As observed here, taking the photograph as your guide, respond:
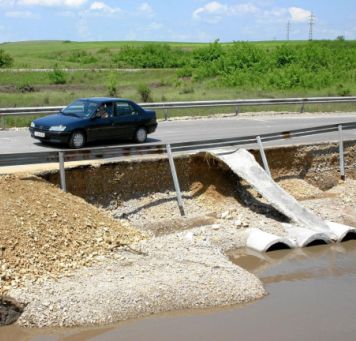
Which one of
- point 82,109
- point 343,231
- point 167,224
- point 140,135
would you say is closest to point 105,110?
point 82,109

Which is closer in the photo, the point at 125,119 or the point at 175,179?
the point at 175,179

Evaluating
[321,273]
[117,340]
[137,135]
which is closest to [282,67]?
[137,135]

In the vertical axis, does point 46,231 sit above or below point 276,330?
above

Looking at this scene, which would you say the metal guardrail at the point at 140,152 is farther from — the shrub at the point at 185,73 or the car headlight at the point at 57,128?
the shrub at the point at 185,73

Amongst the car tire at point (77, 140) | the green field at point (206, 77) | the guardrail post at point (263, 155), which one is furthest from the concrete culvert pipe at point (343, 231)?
the green field at point (206, 77)

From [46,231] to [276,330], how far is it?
4.87m

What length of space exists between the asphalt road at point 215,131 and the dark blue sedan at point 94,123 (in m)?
0.47

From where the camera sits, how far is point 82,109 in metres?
20.0

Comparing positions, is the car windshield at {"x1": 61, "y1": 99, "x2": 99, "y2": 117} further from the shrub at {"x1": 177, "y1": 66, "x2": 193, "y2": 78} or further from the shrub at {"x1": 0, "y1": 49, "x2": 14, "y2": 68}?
the shrub at {"x1": 0, "y1": 49, "x2": 14, "y2": 68}

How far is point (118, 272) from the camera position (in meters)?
11.9

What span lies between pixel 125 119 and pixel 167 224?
19.0 feet

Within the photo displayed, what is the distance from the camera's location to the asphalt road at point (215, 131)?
2015 cm

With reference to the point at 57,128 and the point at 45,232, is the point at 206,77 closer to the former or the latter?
the point at 57,128

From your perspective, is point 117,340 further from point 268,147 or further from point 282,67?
point 282,67
